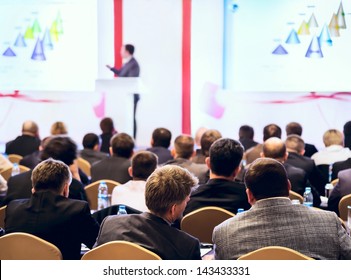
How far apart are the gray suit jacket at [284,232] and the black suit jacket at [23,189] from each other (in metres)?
1.87

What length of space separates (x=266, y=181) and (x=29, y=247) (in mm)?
1218

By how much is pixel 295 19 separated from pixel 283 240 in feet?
26.5

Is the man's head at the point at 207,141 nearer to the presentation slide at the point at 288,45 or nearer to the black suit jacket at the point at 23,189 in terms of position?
the black suit jacket at the point at 23,189

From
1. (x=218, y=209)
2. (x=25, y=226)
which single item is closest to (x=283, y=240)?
(x=218, y=209)

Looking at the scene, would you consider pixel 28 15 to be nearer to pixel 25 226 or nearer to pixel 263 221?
pixel 25 226

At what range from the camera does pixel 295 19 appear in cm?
1058

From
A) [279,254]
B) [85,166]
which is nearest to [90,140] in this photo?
[85,166]

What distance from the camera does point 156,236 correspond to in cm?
296

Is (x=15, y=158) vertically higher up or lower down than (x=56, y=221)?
lower down

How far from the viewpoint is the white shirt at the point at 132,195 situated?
15.3 feet

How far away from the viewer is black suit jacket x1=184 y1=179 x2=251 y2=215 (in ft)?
14.0

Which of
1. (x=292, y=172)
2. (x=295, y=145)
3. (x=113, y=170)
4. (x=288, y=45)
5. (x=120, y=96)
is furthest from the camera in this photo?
(x=288, y=45)

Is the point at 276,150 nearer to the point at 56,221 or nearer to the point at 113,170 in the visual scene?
the point at 113,170

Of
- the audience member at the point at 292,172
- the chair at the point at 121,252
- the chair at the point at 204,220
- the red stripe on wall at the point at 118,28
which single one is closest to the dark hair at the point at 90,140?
the audience member at the point at 292,172
